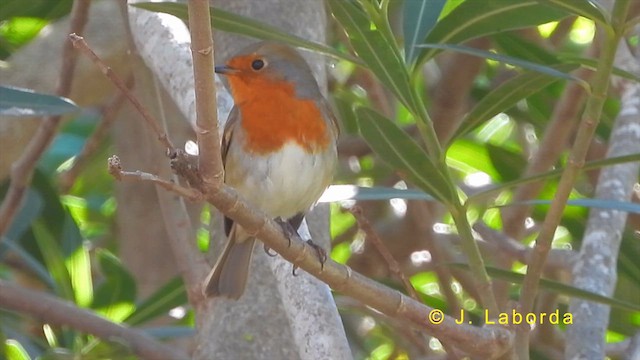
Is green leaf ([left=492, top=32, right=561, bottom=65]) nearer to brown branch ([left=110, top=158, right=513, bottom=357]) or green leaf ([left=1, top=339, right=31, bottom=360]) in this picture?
brown branch ([left=110, top=158, right=513, bottom=357])

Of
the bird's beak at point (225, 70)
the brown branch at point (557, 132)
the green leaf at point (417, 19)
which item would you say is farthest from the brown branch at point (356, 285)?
the brown branch at point (557, 132)

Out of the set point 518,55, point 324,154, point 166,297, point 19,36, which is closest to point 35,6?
point 19,36

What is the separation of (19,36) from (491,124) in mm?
2028

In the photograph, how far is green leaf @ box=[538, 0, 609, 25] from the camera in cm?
217

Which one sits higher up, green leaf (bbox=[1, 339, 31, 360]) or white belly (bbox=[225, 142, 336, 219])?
white belly (bbox=[225, 142, 336, 219])

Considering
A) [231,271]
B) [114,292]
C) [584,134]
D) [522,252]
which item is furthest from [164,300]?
[584,134]

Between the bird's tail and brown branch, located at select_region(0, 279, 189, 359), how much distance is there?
1.49ft

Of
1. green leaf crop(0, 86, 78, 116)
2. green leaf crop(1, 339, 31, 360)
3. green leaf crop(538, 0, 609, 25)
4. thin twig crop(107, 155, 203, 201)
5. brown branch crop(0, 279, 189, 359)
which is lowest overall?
thin twig crop(107, 155, 203, 201)

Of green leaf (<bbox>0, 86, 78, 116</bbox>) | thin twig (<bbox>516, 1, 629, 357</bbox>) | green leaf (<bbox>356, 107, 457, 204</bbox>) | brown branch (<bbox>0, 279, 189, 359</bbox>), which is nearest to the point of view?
thin twig (<bbox>516, 1, 629, 357</bbox>)

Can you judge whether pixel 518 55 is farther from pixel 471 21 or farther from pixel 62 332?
pixel 62 332

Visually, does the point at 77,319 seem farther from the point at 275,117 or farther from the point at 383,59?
the point at 383,59

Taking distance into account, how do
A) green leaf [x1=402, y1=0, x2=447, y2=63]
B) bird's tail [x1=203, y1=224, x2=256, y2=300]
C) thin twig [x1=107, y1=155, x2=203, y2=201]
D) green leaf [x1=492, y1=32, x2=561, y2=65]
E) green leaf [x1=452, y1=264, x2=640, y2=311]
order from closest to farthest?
thin twig [x1=107, y1=155, x2=203, y2=201] < green leaf [x1=452, y1=264, x2=640, y2=311] < green leaf [x1=402, y1=0, x2=447, y2=63] < bird's tail [x1=203, y1=224, x2=256, y2=300] < green leaf [x1=492, y1=32, x2=561, y2=65]

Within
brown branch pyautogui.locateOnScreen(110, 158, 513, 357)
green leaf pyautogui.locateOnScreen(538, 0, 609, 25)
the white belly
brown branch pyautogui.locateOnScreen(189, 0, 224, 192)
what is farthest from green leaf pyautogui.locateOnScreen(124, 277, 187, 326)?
brown branch pyautogui.locateOnScreen(189, 0, 224, 192)

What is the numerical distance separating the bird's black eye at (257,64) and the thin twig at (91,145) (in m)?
0.86
